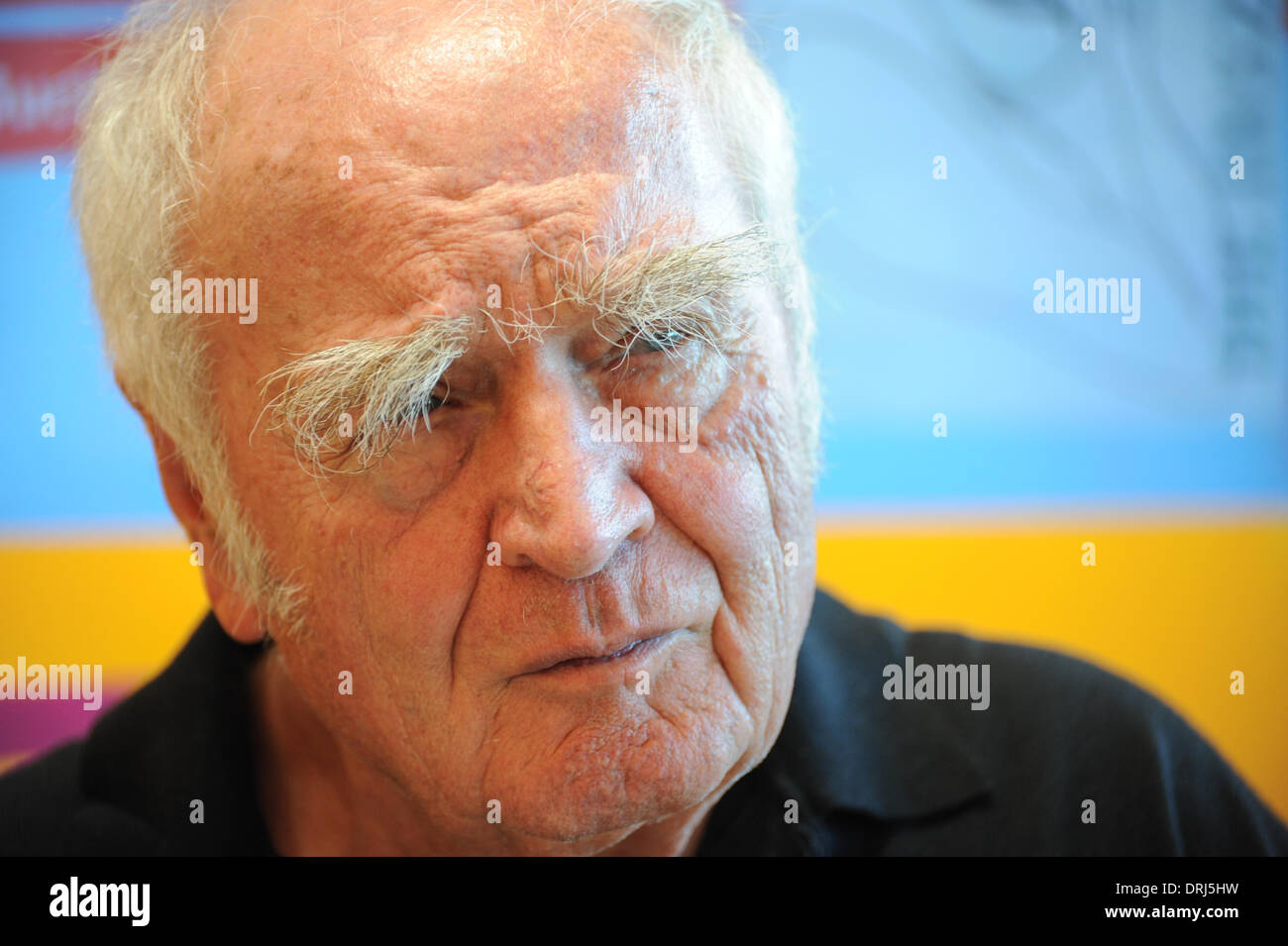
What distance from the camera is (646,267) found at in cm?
112

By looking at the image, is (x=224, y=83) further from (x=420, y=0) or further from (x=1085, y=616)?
(x=1085, y=616)

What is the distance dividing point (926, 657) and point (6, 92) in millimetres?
2135

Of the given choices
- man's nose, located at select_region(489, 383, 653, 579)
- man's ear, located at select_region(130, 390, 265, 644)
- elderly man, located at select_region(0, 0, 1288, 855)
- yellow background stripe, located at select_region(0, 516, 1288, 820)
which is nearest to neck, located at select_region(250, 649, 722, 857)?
elderly man, located at select_region(0, 0, 1288, 855)

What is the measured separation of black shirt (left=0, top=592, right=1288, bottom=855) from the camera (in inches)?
56.4

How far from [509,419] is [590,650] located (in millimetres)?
259

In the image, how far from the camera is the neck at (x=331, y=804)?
141 cm

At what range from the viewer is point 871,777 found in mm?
1458

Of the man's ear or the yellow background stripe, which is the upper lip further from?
the yellow background stripe

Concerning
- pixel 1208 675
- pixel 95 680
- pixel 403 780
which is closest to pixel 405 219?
pixel 403 780
